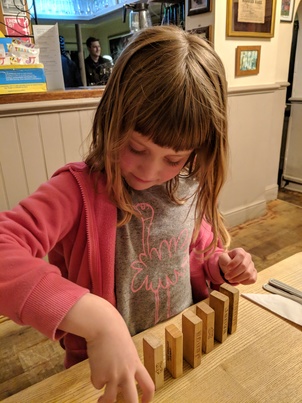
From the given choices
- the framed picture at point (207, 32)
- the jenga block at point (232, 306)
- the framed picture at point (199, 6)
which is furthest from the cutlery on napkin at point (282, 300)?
the framed picture at point (199, 6)

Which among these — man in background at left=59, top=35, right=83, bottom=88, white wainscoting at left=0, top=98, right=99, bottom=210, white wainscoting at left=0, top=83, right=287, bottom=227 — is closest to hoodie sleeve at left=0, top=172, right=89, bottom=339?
white wainscoting at left=0, top=83, right=287, bottom=227

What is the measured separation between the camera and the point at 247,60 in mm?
2379

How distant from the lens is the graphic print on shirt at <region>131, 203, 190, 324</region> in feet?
2.34

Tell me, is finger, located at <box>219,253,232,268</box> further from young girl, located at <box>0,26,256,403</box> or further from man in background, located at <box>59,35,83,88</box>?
man in background, located at <box>59,35,83,88</box>

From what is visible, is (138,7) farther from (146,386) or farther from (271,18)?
(146,386)

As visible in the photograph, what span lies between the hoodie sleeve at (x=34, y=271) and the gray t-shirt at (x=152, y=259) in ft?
0.56

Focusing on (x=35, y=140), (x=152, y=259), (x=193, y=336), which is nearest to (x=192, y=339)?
(x=193, y=336)

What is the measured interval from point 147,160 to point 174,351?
314 millimetres

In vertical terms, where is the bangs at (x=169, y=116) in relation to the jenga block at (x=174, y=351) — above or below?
above

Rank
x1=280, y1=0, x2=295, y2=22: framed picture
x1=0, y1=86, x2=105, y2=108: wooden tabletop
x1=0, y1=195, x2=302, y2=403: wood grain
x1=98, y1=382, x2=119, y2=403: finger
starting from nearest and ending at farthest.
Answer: x1=98, y1=382, x2=119, y2=403: finger → x1=0, y1=195, x2=302, y2=403: wood grain → x1=0, y1=86, x2=105, y2=108: wooden tabletop → x1=280, y1=0, x2=295, y2=22: framed picture

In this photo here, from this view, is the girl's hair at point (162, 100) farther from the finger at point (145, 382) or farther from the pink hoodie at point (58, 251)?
the finger at point (145, 382)

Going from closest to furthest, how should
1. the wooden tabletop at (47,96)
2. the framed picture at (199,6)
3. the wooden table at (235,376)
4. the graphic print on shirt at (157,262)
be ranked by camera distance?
the wooden table at (235,376) → the graphic print on shirt at (157,262) → the wooden tabletop at (47,96) → the framed picture at (199,6)

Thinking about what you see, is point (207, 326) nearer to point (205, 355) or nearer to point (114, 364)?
point (205, 355)

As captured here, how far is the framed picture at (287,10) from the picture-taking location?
2.60m
